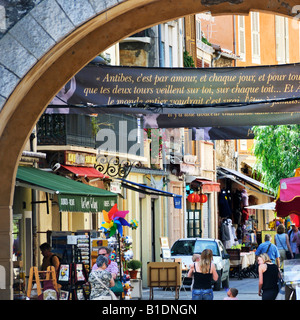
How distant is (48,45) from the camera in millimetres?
9344

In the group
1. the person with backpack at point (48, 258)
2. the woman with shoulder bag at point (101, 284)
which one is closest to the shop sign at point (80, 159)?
the person with backpack at point (48, 258)

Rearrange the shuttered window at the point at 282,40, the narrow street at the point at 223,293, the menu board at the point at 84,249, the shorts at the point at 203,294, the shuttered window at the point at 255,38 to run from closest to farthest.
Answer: the shorts at the point at 203,294
the menu board at the point at 84,249
the narrow street at the point at 223,293
the shuttered window at the point at 255,38
the shuttered window at the point at 282,40

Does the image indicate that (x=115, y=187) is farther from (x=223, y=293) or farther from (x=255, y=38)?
(x=255, y=38)

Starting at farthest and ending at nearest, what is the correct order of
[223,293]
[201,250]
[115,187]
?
[201,250], [115,187], [223,293]

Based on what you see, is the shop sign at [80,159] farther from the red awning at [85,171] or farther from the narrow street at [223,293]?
the narrow street at [223,293]

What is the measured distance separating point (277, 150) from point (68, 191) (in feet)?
52.9

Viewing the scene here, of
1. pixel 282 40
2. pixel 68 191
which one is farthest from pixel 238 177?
pixel 68 191

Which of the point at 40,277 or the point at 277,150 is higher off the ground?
the point at 277,150

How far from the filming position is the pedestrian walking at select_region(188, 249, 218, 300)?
15852 mm

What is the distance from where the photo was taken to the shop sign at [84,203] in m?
17.7

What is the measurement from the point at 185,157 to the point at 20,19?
95.6 ft

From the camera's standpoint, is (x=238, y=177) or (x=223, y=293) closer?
(x=223, y=293)

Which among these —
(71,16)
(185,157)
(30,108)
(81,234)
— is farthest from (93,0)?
(185,157)

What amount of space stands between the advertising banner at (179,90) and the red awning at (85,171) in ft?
34.1
